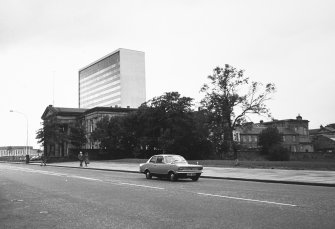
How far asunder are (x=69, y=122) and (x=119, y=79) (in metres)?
36.6

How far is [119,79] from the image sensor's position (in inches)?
5157

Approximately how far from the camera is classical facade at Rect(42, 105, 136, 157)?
3024 inches

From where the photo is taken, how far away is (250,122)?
198 ft

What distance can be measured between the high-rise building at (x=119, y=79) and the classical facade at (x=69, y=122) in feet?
82.3

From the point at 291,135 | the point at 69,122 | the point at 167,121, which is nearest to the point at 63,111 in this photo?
the point at 69,122

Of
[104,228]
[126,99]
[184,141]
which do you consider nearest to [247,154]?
[184,141]

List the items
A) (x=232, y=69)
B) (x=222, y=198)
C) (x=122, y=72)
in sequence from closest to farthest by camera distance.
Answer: (x=222, y=198)
(x=232, y=69)
(x=122, y=72)

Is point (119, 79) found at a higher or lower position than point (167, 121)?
higher

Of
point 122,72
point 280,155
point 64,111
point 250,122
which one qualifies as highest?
point 122,72

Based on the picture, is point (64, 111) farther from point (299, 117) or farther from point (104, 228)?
point (104, 228)

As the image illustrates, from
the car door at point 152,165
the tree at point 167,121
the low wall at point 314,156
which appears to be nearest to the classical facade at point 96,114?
the tree at point 167,121

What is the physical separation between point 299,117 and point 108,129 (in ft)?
263

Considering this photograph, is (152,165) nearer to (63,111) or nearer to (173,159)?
(173,159)

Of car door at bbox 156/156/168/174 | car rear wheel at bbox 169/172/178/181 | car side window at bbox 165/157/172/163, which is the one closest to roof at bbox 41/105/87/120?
car door at bbox 156/156/168/174
